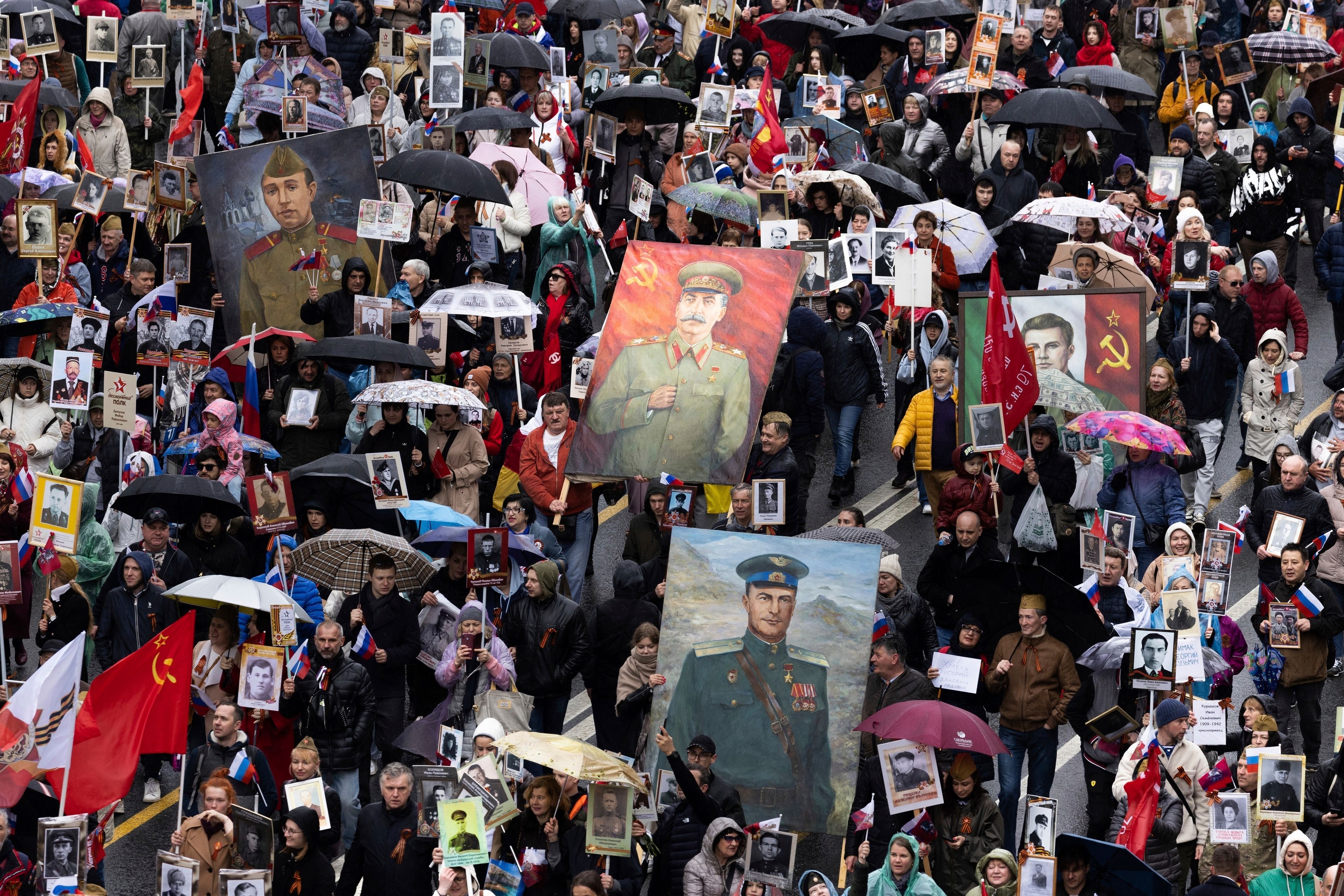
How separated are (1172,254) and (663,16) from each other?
945 centimetres

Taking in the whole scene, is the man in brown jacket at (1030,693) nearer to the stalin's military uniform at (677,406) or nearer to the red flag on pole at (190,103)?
the stalin's military uniform at (677,406)

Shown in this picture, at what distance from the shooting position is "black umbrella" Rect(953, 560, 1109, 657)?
17.5m

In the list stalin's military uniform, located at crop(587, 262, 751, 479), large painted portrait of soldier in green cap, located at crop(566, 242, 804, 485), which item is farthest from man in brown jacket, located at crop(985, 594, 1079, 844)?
stalin's military uniform, located at crop(587, 262, 751, 479)

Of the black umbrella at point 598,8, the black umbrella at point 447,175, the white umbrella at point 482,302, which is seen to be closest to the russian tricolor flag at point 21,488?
the white umbrella at point 482,302

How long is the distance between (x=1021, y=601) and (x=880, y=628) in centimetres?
102

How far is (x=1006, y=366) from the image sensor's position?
1986 cm

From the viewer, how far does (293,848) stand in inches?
609

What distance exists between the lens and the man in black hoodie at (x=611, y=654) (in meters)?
18.0

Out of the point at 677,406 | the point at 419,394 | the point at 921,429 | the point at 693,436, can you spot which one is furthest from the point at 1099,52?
the point at 419,394

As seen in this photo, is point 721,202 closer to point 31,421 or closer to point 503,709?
point 31,421

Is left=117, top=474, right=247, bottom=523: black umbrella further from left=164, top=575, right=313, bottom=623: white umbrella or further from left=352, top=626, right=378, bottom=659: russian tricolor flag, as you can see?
left=352, top=626, right=378, bottom=659: russian tricolor flag

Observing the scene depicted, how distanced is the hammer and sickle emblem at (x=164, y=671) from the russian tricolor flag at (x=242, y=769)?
2.08 feet

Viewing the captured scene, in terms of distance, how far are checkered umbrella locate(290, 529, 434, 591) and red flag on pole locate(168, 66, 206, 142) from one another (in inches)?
326

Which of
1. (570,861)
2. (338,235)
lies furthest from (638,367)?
(570,861)
